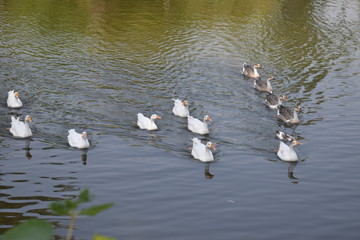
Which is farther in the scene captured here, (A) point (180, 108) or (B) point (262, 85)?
(B) point (262, 85)

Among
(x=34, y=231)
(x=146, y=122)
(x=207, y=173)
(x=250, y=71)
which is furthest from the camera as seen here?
(x=250, y=71)

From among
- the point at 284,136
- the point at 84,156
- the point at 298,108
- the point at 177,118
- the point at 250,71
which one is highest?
the point at 250,71

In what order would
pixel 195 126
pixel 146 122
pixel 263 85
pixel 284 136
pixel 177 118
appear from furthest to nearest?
pixel 263 85 < pixel 177 118 < pixel 195 126 < pixel 146 122 < pixel 284 136

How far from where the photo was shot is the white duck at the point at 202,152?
16.0 meters

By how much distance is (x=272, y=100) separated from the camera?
2116 cm

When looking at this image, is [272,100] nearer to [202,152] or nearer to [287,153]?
[287,153]

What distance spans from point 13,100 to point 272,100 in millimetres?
9747

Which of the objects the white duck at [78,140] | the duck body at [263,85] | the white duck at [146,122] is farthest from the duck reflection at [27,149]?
the duck body at [263,85]

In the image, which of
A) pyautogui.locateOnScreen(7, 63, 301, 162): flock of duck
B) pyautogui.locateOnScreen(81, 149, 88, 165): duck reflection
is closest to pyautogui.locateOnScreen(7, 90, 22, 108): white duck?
pyautogui.locateOnScreen(7, 63, 301, 162): flock of duck

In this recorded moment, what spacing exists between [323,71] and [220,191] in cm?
1322

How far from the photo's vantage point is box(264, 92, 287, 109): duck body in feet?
69.1

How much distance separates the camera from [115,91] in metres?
21.4

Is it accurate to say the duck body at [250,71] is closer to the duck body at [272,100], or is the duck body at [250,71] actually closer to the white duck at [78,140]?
the duck body at [272,100]

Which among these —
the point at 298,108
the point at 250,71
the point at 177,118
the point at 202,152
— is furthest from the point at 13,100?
the point at 298,108
